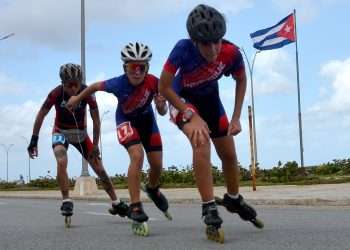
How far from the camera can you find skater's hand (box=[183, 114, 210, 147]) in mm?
5902

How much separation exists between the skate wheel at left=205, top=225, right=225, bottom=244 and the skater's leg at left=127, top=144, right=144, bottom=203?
5.09ft

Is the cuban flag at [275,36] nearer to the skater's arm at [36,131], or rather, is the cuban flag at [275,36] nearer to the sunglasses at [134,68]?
the skater's arm at [36,131]

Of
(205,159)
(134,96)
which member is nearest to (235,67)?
(205,159)

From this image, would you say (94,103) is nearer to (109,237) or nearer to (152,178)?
(152,178)

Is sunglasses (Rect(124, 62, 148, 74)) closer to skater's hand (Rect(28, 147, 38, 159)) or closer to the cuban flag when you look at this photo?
skater's hand (Rect(28, 147, 38, 159))

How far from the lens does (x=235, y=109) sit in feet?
21.8

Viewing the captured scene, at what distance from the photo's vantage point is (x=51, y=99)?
9.44 meters

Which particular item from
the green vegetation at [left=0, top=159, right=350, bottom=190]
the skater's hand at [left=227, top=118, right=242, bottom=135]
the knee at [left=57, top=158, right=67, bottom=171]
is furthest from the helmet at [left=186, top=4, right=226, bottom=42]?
the green vegetation at [left=0, top=159, right=350, bottom=190]

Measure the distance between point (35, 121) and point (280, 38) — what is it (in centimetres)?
2582

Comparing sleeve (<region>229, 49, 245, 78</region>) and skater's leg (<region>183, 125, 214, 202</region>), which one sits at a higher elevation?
sleeve (<region>229, 49, 245, 78</region>)

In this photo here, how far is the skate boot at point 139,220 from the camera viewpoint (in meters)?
7.08

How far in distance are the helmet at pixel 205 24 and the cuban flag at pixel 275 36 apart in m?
28.3

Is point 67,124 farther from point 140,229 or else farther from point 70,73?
point 140,229

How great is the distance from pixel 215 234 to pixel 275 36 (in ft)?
95.5
